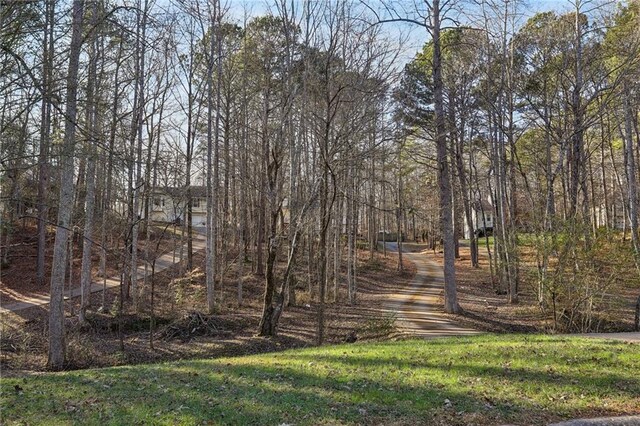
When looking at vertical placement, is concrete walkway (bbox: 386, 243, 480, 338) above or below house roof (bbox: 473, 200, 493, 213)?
below

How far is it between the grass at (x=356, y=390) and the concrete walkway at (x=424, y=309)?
5.11 meters

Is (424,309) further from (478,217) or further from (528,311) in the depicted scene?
(478,217)

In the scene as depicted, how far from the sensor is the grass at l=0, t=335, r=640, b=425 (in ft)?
14.5

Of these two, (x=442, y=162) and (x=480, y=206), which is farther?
(x=480, y=206)

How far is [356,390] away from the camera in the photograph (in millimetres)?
5141

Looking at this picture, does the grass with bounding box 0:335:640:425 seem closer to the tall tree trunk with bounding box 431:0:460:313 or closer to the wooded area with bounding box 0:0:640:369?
the wooded area with bounding box 0:0:640:369

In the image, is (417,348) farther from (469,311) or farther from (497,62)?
(497,62)

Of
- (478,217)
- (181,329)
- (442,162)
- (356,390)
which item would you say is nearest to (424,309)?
(442,162)

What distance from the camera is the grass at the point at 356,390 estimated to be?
441cm

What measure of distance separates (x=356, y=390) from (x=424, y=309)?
1166cm

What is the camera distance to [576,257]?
466 inches

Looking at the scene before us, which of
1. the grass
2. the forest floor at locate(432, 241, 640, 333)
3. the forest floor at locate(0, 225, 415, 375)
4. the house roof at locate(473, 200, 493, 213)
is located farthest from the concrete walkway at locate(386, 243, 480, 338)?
the grass

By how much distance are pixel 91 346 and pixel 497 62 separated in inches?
678

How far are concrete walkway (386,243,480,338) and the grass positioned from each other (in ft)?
16.8
